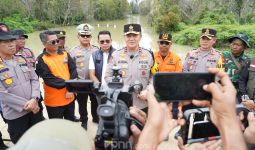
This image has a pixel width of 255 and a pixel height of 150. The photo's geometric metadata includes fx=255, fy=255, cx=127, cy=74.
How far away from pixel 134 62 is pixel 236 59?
161cm

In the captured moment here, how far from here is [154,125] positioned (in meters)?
1.09

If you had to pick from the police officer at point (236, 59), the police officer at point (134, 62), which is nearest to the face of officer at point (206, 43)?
the police officer at point (236, 59)

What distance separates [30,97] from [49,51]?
0.71 metres

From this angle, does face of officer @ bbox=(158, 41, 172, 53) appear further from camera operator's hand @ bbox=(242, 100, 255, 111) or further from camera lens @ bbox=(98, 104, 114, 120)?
camera lens @ bbox=(98, 104, 114, 120)

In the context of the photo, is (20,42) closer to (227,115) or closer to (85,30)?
(85,30)

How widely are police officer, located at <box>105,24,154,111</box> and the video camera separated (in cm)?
181

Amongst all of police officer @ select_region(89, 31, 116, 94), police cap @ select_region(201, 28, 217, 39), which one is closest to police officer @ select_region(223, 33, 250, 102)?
police cap @ select_region(201, 28, 217, 39)

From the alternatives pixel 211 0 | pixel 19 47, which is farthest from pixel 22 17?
pixel 19 47

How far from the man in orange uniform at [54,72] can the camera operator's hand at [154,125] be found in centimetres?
262

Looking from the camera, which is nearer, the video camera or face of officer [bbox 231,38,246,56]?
the video camera

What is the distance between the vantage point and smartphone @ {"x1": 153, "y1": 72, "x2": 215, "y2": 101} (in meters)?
1.19

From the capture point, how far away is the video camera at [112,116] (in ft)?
3.90

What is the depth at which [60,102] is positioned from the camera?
3.71 m

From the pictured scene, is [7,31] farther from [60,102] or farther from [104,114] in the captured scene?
[104,114]
